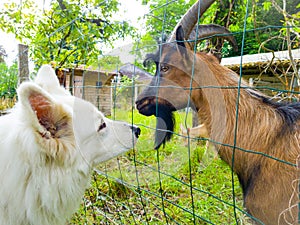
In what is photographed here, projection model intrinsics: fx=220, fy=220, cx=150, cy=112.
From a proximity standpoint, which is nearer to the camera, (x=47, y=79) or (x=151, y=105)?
(x=47, y=79)

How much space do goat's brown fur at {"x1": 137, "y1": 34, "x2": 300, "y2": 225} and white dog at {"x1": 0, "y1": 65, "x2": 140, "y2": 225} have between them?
2.34 ft

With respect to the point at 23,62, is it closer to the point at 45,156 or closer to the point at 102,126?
the point at 102,126

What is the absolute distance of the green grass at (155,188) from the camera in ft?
6.31

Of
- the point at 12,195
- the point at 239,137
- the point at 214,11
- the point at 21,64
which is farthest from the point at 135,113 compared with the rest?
the point at 214,11

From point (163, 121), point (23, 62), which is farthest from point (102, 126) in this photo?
point (23, 62)

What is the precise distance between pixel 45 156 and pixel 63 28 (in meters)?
2.31

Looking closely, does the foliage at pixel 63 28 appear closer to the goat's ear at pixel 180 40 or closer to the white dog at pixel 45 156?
the goat's ear at pixel 180 40

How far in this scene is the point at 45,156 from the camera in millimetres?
1173

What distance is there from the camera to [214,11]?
3779 mm

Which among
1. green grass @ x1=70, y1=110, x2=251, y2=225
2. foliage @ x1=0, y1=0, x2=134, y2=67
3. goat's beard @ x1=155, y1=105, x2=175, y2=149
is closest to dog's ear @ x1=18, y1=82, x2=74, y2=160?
green grass @ x1=70, y1=110, x2=251, y2=225

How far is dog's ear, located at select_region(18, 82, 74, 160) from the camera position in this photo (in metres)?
0.93

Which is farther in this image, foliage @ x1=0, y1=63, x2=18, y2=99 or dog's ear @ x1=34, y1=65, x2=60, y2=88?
foliage @ x1=0, y1=63, x2=18, y2=99

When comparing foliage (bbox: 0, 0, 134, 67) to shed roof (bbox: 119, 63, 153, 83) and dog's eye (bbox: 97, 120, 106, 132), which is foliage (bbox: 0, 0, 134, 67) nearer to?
shed roof (bbox: 119, 63, 153, 83)

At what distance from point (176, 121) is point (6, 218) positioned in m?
1.40
